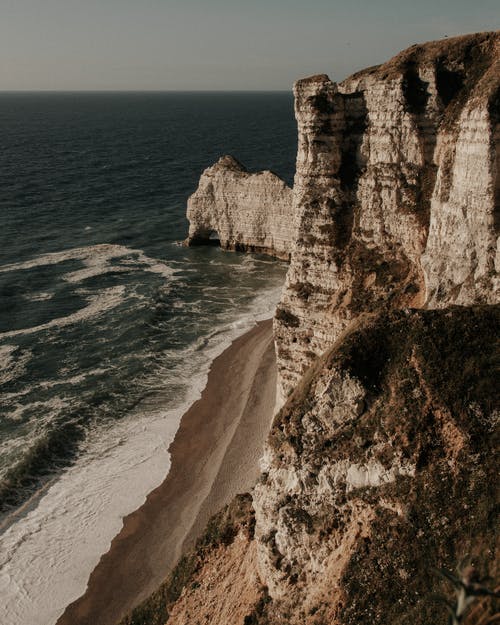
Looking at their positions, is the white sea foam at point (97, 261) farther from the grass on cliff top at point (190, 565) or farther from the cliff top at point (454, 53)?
the grass on cliff top at point (190, 565)

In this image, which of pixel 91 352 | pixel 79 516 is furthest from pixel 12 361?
pixel 79 516

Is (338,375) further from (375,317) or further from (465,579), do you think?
(465,579)

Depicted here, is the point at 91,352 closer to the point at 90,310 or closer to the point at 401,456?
the point at 90,310

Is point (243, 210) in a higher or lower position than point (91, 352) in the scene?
higher

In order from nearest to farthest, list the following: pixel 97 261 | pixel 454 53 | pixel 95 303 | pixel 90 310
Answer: pixel 454 53 < pixel 90 310 < pixel 95 303 < pixel 97 261

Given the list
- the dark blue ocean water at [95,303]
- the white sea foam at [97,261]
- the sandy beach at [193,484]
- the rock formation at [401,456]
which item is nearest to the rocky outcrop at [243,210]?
the dark blue ocean water at [95,303]

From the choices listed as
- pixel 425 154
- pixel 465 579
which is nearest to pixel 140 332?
pixel 425 154
